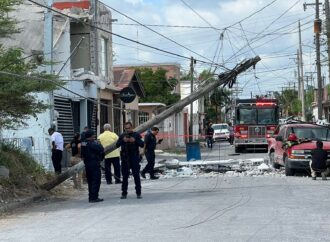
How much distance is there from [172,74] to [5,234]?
52.3m

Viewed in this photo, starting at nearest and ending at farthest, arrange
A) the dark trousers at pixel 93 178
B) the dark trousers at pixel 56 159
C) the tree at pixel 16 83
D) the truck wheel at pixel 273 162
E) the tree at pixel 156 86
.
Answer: the tree at pixel 16 83, the dark trousers at pixel 93 178, the dark trousers at pixel 56 159, the truck wheel at pixel 273 162, the tree at pixel 156 86

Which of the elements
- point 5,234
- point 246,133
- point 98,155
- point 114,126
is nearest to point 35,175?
point 98,155

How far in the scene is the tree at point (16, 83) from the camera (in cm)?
1407

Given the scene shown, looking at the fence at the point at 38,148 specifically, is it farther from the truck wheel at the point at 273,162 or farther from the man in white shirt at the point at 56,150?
the truck wheel at the point at 273,162

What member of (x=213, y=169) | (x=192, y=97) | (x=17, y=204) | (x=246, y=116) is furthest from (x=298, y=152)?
(x=246, y=116)

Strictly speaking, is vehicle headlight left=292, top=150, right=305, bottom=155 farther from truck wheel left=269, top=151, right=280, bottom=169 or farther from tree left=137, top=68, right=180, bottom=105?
tree left=137, top=68, right=180, bottom=105

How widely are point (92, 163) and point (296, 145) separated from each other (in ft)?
26.4

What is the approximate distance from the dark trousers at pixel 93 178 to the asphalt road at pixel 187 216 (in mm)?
288

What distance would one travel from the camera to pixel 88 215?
12.2 metres

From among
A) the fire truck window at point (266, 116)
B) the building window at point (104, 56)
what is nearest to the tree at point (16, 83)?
the building window at point (104, 56)

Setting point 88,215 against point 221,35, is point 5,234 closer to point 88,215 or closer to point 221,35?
point 88,215

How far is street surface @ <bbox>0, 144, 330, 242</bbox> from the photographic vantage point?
31.4 ft

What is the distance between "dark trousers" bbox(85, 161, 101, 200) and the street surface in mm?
342

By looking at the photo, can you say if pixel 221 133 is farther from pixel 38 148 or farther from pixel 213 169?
pixel 38 148
